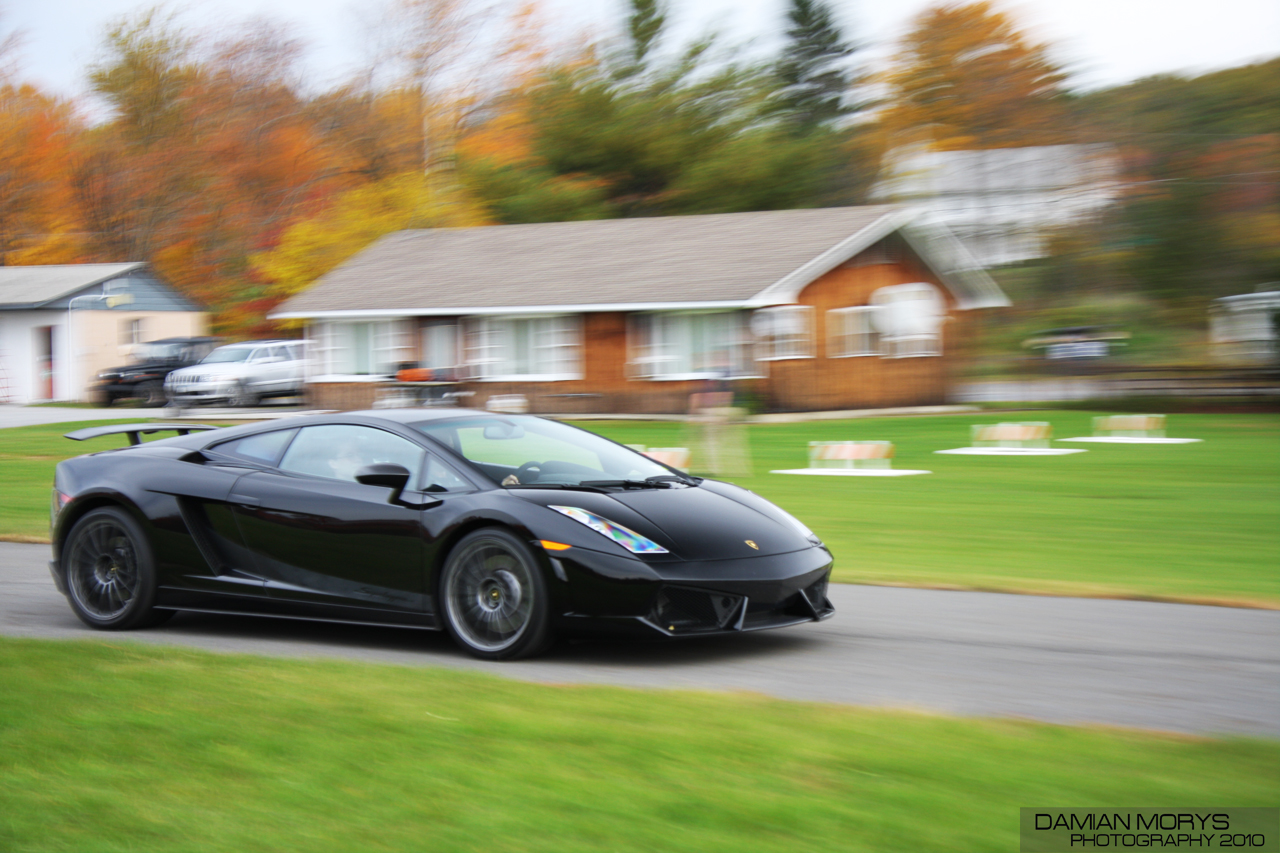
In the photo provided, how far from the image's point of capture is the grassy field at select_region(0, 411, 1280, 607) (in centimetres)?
945

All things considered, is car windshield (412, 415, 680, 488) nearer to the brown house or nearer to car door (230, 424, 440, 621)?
car door (230, 424, 440, 621)

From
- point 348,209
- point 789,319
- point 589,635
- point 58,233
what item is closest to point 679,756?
point 589,635

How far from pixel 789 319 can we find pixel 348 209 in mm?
28470

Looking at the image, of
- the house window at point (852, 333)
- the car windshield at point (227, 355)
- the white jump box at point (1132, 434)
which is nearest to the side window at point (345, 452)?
the white jump box at point (1132, 434)

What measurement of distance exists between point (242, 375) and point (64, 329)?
10.0 meters

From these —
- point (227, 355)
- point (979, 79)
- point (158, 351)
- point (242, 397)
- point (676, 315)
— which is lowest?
point (242, 397)

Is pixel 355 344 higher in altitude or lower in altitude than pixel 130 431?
higher

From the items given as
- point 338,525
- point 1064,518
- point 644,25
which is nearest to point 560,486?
point 338,525

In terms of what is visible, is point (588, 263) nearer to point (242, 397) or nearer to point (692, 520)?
point (242, 397)

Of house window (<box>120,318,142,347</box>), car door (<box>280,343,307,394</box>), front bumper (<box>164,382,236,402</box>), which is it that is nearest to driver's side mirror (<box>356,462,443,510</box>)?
front bumper (<box>164,382,236,402</box>)

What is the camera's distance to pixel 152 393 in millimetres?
38438

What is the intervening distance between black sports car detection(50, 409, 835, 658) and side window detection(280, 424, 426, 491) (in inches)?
0.5

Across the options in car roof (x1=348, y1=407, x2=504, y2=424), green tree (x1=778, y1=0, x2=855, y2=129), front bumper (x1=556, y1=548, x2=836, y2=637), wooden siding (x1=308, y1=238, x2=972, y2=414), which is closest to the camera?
front bumper (x1=556, y1=548, x2=836, y2=637)

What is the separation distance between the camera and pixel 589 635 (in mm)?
6480
